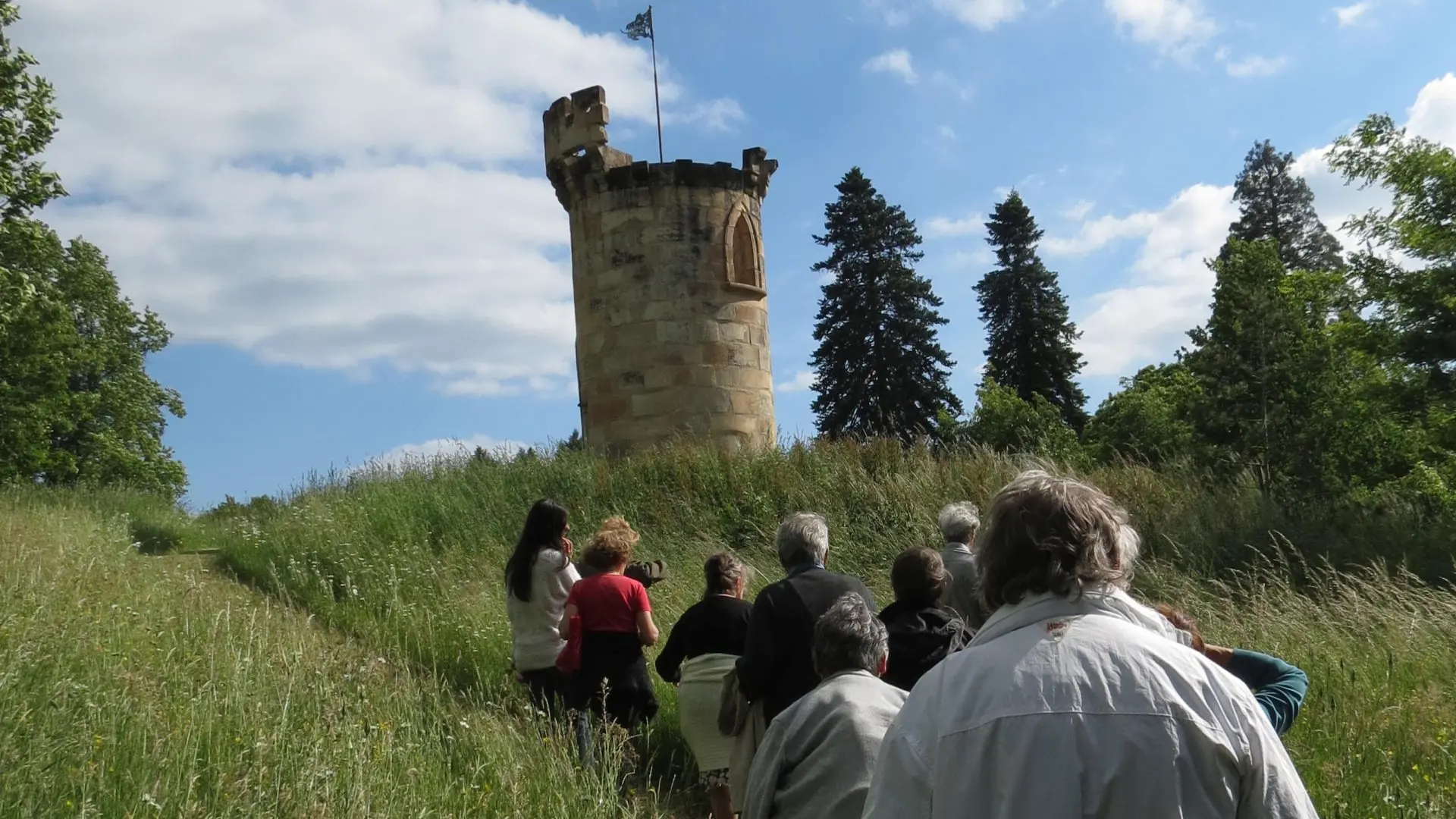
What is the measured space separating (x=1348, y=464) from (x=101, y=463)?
30.4 m

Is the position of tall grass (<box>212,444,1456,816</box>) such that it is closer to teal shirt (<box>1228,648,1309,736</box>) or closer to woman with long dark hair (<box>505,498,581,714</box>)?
woman with long dark hair (<box>505,498,581,714</box>)

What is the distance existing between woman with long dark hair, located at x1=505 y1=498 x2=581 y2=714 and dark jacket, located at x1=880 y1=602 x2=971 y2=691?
240 centimetres

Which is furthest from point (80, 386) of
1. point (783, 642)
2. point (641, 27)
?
point (783, 642)

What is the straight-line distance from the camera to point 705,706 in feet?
18.1

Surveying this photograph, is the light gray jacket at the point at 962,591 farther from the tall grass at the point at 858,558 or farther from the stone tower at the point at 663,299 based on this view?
the stone tower at the point at 663,299

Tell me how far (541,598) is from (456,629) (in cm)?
230

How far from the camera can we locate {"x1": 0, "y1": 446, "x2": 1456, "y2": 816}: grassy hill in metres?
4.34

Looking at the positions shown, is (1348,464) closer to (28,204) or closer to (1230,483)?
(1230,483)

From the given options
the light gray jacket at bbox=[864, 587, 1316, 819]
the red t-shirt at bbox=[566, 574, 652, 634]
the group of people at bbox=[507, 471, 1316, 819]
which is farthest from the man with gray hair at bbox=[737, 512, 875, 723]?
the light gray jacket at bbox=[864, 587, 1316, 819]

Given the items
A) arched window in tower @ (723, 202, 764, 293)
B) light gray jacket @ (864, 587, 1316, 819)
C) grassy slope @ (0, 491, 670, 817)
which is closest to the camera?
light gray jacket @ (864, 587, 1316, 819)

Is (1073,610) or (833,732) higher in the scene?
(1073,610)

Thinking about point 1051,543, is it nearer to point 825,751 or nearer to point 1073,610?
point 1073,610

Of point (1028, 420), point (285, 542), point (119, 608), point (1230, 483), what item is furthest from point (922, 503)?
point (1028, 420)

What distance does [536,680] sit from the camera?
6559 mm
